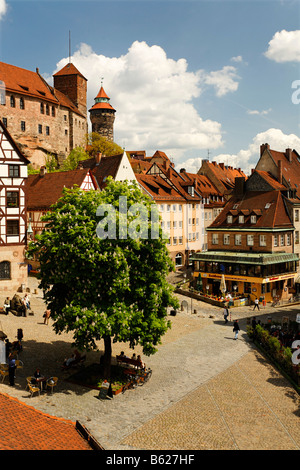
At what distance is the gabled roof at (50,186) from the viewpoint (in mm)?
46094

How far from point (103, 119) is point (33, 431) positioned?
102653 millimetres

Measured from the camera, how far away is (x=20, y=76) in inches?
3039

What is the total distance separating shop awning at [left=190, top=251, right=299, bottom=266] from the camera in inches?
1763

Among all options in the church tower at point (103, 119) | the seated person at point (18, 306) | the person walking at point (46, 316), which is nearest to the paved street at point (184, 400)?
the person walking at point (46, 316)

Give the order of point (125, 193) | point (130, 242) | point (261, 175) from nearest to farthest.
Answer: point (130, 242), point (125, 193), point (261, 175)

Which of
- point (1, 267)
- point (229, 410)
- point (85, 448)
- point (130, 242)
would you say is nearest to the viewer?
point (85, 448)

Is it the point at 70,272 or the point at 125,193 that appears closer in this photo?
the point at 70,272

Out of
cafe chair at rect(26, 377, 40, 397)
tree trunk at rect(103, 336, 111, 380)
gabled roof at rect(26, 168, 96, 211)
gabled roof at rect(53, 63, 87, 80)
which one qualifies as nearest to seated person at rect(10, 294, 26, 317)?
tree trunk at rect(103, 336, 111, 380)

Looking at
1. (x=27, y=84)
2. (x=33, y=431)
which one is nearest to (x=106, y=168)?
(x=27, y=84)

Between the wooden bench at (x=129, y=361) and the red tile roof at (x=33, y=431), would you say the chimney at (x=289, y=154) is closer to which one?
the wooden bench at (x=129, y=361)

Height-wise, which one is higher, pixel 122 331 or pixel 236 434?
pixel 122 331
